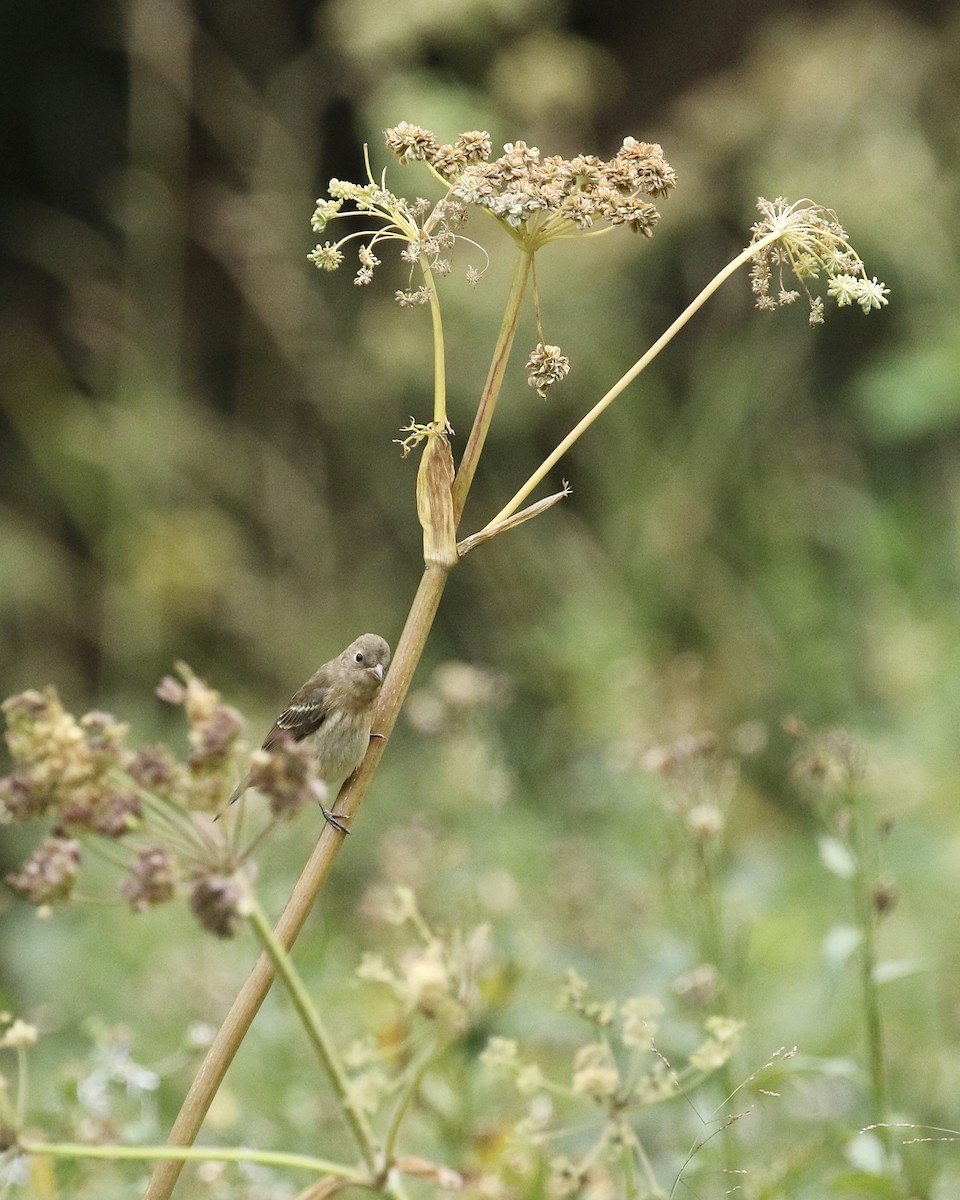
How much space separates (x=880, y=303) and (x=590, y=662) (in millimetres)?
3616

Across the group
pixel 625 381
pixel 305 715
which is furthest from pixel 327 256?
pixel 305 715

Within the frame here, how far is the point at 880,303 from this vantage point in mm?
1155

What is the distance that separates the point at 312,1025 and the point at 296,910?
5.9 inches

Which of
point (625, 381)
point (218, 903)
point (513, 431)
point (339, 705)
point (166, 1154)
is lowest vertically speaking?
point (166, 1154)

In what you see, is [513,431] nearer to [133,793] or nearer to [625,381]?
[625,381]

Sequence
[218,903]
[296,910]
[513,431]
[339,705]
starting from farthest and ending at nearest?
[513,431], [339,705], [296,910], [218,903]

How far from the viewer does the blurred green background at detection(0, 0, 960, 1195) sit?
416 cm

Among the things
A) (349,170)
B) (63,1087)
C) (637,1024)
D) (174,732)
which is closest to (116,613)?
(174,732)

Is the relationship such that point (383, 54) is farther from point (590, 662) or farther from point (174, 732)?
point (174, 732)

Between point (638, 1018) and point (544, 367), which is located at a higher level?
point (544, 367)

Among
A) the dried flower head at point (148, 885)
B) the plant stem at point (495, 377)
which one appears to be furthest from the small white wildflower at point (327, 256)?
the dried flower head at point (148, 885)

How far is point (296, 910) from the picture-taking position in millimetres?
1104

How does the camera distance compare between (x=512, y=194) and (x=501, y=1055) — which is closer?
(x=512, y=194)

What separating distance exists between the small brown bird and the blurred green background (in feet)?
3.33
